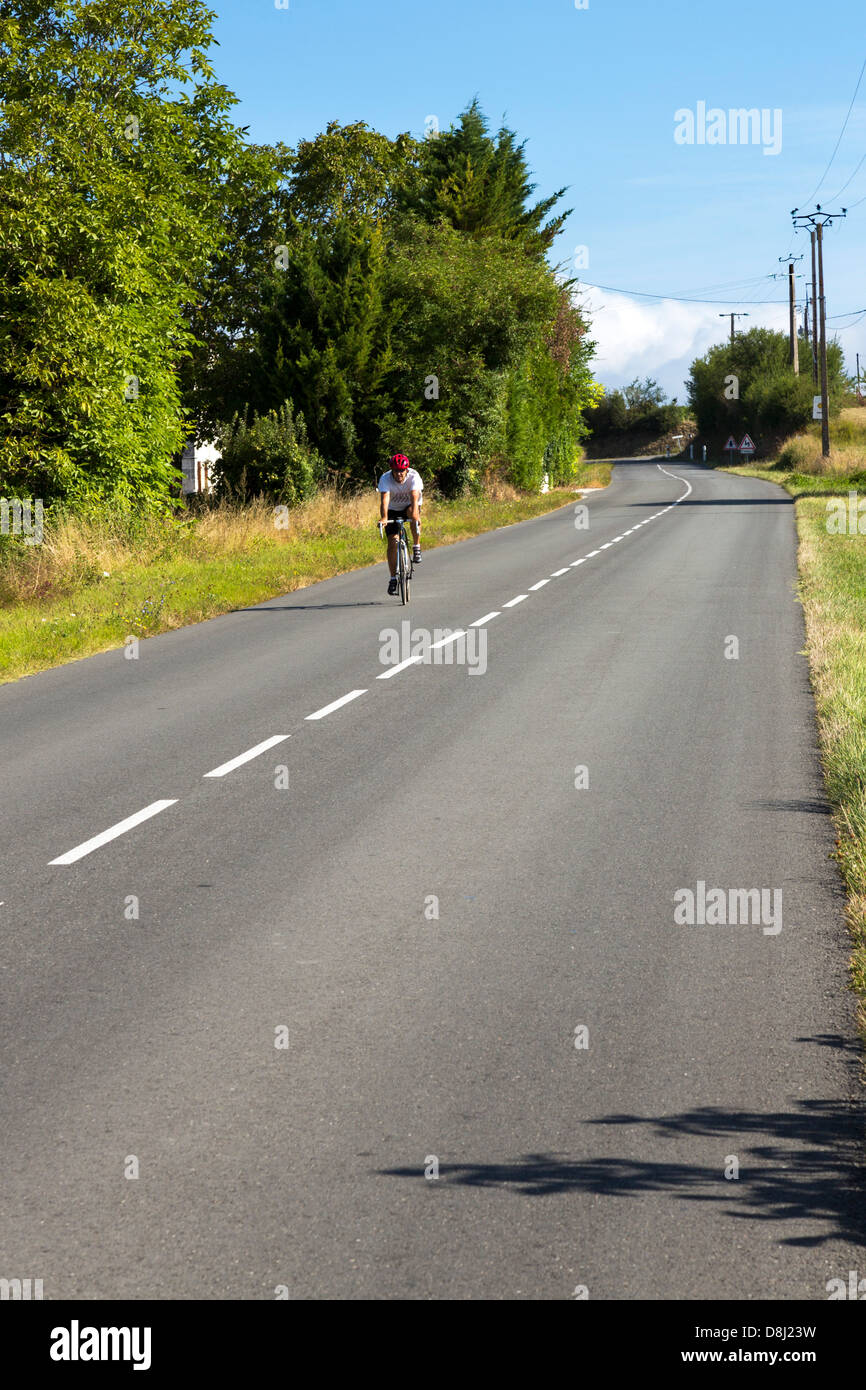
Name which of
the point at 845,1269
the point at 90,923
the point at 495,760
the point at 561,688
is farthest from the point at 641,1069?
the point at 561,688

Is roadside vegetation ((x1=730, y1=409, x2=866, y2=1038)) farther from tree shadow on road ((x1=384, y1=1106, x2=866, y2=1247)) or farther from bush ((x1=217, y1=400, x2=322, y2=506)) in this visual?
bush ((x1=217, y1=400, x2=322, y2=506))

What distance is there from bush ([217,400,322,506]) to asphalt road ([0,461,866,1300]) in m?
20.0

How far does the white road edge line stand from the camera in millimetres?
7164

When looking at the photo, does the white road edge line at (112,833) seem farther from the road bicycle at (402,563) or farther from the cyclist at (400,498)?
the cyclist at (400,498)

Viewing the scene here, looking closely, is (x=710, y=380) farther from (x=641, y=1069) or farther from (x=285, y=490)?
(x=641, y=1069)

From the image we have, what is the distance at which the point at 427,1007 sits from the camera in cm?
505

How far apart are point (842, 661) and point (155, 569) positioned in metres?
12.4

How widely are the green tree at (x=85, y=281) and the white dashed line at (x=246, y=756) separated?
476 inches

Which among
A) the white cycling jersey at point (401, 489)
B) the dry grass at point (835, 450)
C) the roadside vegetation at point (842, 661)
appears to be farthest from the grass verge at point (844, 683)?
the dry grass at point (835, 450)

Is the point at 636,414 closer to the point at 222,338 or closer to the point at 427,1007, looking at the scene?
the point at 222,338

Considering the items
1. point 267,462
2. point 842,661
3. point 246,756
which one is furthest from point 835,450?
point 246,756

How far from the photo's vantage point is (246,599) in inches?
803

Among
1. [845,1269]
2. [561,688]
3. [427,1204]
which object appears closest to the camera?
[845,1269]

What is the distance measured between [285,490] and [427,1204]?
28040mm
